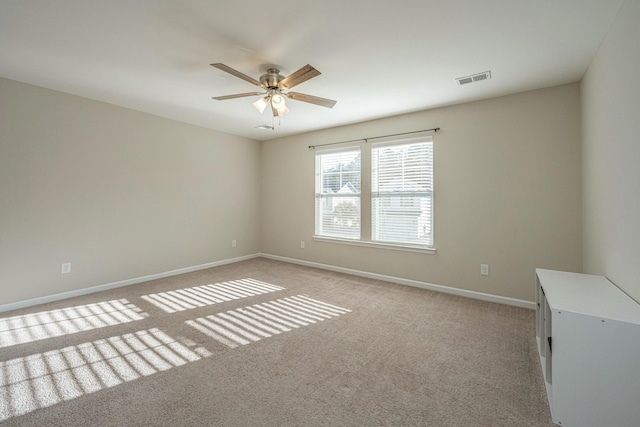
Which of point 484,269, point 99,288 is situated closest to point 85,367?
point 99,288

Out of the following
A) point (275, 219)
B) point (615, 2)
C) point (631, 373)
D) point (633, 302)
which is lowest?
point (631, 373)

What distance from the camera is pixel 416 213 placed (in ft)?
12.9

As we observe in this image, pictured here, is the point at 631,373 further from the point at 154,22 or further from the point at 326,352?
the point at 154,22

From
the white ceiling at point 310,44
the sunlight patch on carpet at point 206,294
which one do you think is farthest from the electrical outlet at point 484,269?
the sunlight patch on carpet at point 206,294

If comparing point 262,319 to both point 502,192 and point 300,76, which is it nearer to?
point 300,76

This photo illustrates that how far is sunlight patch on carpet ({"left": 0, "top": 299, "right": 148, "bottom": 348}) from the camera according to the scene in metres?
2.45

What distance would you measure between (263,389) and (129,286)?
10.4 ft

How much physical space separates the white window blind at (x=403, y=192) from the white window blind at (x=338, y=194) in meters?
0.36

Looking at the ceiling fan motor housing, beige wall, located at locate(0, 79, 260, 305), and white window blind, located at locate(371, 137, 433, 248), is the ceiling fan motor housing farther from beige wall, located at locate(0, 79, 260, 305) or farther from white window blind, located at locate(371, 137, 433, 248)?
beige wall, located at locate(0, 79, 260, 305)

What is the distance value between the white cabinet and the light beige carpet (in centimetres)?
22

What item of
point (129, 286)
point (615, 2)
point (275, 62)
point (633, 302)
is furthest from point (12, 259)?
point (615, 2)

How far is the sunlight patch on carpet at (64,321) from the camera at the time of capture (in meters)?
2.45

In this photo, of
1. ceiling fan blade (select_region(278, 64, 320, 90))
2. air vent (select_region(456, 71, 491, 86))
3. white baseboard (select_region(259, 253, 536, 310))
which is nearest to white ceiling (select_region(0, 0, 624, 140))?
air vent (select_region(456, 71, 491, 86))

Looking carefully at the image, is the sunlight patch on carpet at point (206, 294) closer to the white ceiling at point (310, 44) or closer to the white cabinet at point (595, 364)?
the white ceiling at point (310, 44)
